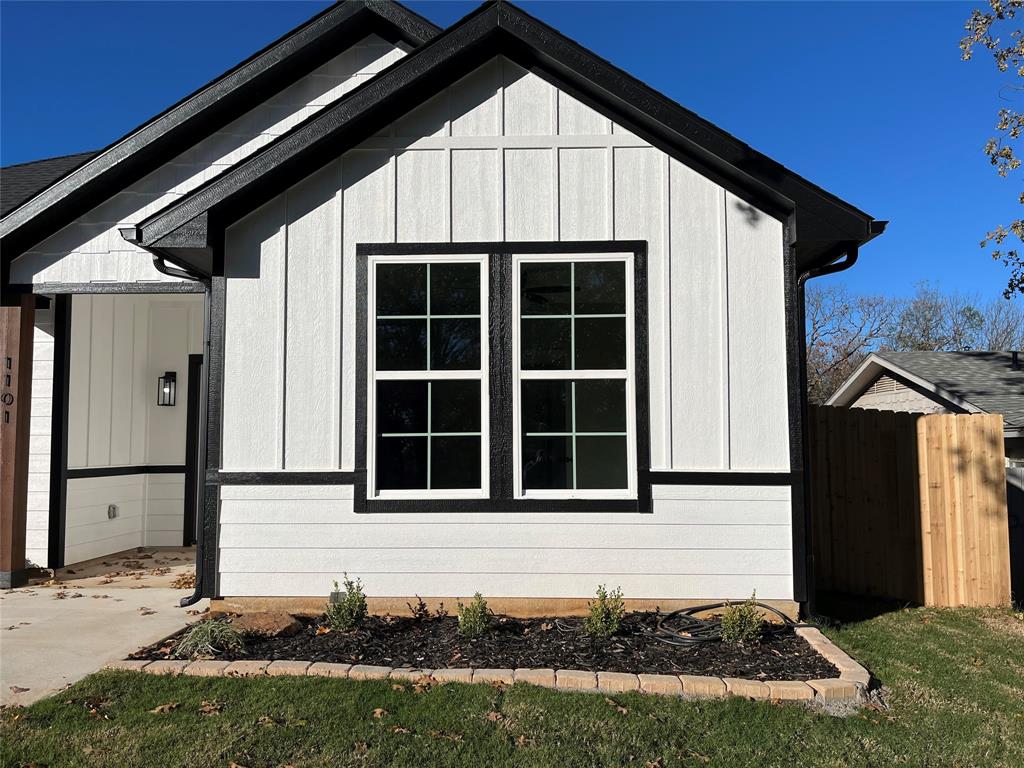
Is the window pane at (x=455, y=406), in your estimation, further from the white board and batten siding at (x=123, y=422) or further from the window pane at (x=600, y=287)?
the white board and batten siding at (x=123, y=422)

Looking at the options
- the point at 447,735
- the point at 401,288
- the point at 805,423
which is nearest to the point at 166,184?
the point at 401,288

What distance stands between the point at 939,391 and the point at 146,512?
11712mm

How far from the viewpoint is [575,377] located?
5316mm

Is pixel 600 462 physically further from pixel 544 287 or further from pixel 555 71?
pixel 555 71

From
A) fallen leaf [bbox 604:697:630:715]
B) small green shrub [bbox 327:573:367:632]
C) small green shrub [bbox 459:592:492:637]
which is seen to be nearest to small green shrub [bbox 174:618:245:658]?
small green shrub [bbox 327:573:367:632]

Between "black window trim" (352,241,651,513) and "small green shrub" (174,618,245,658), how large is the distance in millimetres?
1187

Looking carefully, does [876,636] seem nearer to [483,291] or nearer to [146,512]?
[483,291]

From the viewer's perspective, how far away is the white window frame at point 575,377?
5.25 metres

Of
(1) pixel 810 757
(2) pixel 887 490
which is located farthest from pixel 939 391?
(1) pixel 810 757

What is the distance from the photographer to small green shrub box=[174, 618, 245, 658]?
172 inches

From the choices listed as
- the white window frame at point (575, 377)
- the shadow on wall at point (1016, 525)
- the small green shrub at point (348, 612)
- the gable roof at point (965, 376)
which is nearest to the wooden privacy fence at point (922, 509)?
the shadow on wall at point (1016, 525)

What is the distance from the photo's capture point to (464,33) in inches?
206

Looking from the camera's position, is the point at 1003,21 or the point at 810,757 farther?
the point at 1003,21

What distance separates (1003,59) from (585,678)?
1034 cm
